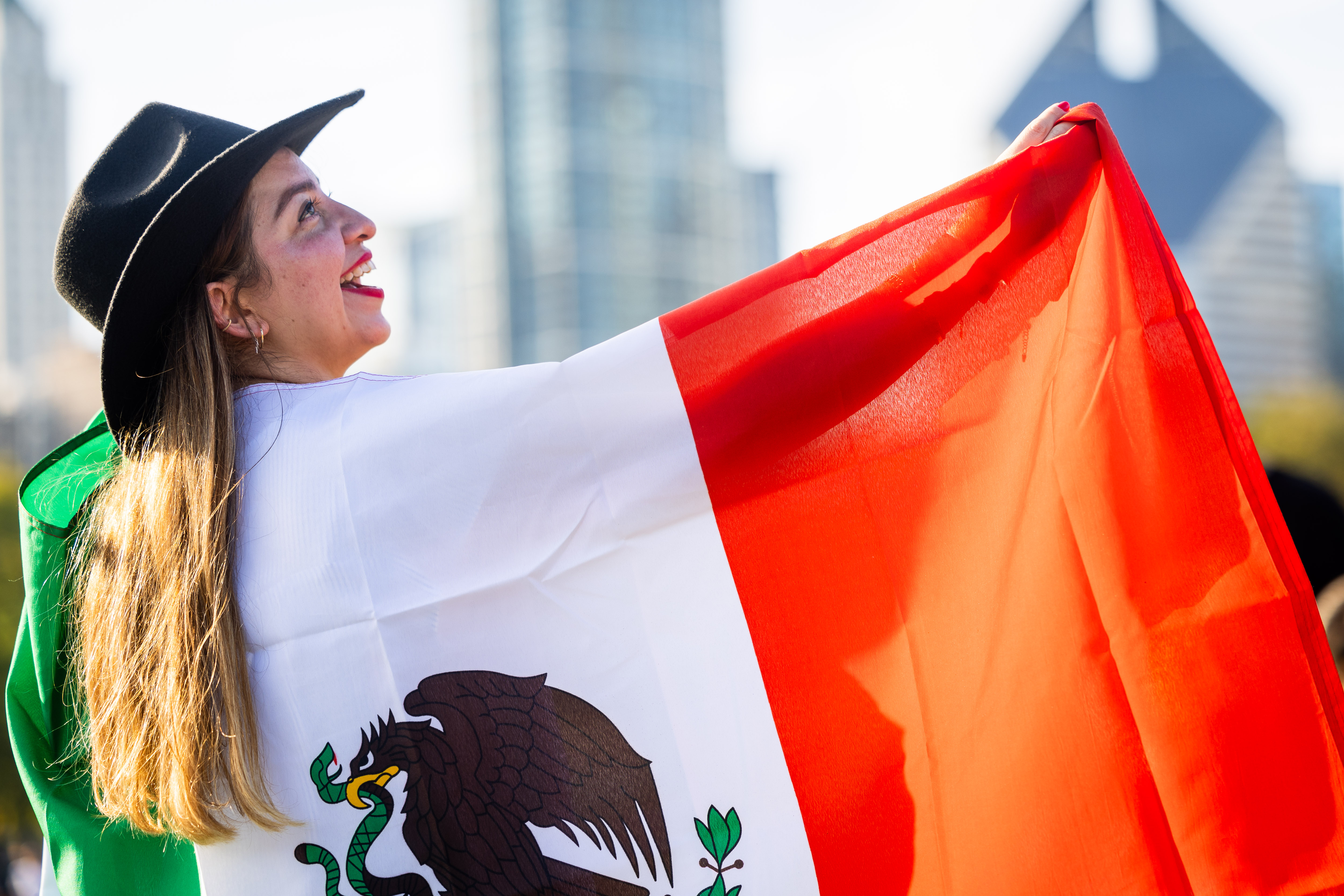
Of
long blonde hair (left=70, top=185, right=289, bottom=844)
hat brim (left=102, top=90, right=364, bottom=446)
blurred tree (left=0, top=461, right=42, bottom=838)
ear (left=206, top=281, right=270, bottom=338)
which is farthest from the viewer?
blurred tree (left=0, top=461, right=42, bottom=838)

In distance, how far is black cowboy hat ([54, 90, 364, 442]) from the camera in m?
2.25

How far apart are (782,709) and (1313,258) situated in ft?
334

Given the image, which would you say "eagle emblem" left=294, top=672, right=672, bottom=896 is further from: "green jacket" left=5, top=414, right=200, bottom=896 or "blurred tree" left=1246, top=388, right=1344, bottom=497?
"blurred tree" left=1246, top=388, right=1344, bottom=497

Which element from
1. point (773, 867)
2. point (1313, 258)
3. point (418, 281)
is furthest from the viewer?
point (418, 281)

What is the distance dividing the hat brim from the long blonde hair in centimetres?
3

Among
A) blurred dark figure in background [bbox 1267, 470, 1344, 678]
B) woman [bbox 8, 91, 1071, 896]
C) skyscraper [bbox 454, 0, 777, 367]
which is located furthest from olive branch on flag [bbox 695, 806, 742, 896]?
skyscraper [bbox 454, 0, 777, 367]

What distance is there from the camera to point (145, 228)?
91.0 inches

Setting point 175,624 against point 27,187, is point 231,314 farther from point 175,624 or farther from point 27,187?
point 27,187

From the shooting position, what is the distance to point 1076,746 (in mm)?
2178

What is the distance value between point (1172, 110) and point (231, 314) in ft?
325

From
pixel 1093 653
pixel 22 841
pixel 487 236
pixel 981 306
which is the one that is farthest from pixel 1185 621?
pixel 487 236

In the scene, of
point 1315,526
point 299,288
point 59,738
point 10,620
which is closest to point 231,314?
point 299,288

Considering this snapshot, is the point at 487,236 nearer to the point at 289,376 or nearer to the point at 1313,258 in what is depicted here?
the point at 1313,258

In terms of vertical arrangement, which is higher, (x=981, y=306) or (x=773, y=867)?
(x=981, y=306)
